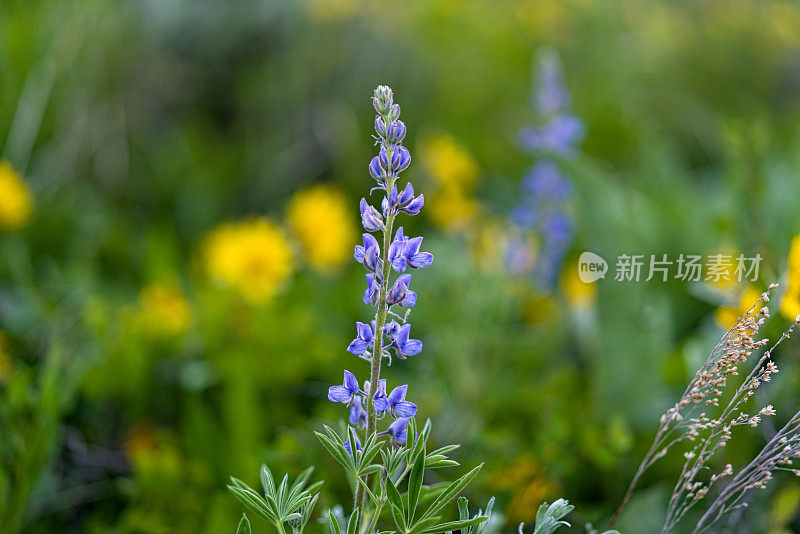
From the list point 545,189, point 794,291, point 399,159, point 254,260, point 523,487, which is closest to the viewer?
point 399,159

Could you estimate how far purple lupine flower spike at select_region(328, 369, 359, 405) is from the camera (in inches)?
24.8

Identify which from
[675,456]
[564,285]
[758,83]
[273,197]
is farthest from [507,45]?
[675,456]

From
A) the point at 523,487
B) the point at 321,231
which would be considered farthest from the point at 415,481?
the point at 321,231

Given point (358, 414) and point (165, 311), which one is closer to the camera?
point (358, 414)

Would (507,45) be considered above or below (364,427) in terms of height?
above

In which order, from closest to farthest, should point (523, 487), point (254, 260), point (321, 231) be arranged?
point (523, 487), point (254, 260), point (321, 231)

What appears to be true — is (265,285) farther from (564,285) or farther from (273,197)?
(273,197)

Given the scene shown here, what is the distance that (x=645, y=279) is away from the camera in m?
1.53

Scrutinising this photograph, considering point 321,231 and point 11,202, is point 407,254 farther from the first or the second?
point 11,202

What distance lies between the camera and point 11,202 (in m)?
1.88

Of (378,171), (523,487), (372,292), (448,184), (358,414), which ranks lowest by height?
(523,487)

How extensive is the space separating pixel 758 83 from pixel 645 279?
2278 mm

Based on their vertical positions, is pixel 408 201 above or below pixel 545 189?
below

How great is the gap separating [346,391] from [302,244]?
4.88ft
